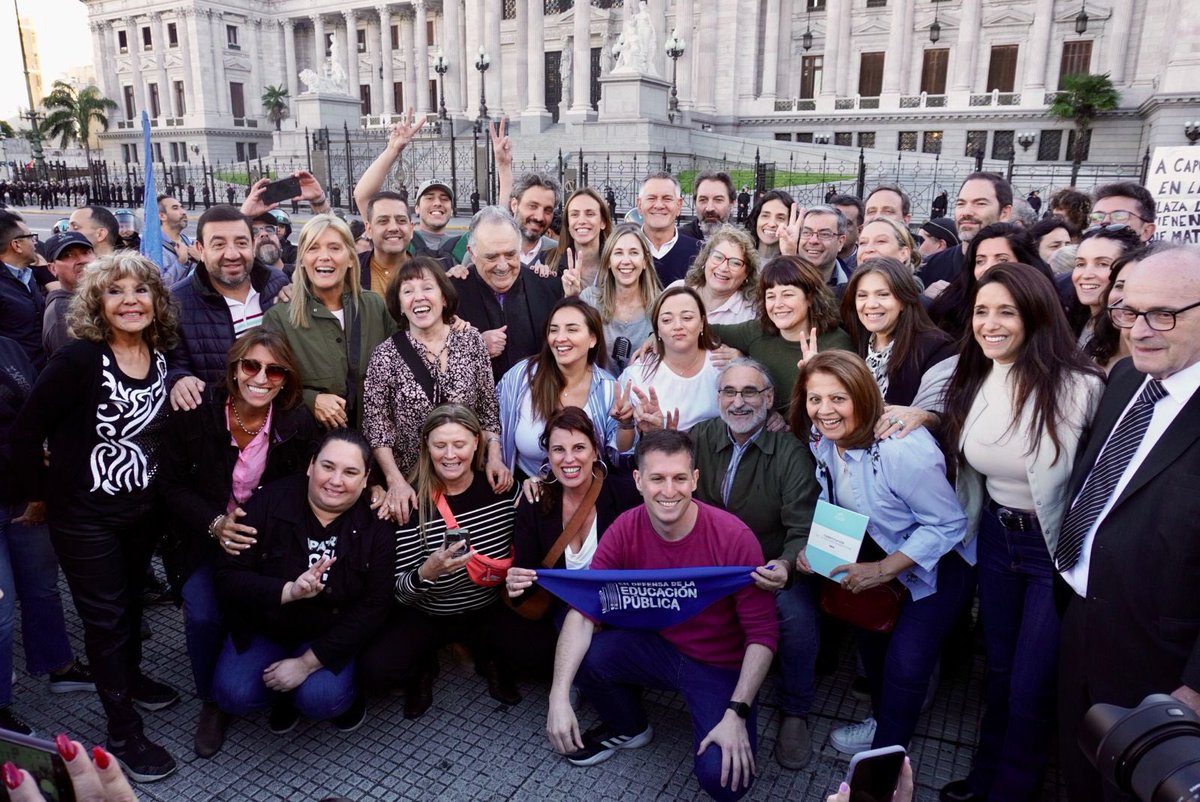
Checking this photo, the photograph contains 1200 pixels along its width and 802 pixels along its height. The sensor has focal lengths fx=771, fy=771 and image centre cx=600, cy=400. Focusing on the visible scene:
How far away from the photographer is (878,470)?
141 inches

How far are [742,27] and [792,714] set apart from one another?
1748 inches

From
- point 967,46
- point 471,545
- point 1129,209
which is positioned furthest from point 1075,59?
point 471,545

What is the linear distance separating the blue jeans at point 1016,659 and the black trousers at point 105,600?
4059 mm

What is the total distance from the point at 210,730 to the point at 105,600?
2.76ft

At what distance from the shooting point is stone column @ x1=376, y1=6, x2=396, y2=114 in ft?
190

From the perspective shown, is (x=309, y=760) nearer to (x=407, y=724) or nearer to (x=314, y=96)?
(x=407, y=724)

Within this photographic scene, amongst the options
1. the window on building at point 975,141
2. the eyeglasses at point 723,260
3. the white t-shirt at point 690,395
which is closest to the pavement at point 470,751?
the white t-shirt at point 690,395

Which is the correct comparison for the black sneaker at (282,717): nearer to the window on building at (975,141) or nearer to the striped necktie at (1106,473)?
the striped necktie at (1106,473)

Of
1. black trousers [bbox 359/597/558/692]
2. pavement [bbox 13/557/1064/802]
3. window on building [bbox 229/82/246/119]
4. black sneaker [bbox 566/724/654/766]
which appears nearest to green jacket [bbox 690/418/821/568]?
pavement [bbox 13/557/1064/802]

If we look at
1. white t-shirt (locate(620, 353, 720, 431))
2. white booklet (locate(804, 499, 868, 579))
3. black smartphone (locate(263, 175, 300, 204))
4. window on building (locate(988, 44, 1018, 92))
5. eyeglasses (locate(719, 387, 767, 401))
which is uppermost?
window on building (locate(988, 44, 1018, 92))

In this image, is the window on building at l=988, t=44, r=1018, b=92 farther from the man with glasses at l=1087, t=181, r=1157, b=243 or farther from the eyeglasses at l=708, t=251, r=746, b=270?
the eyeglasses at l=708, t=251, r=746, b=270

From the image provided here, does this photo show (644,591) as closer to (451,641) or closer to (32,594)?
(451,641)

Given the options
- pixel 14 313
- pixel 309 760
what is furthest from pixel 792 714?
pixel 14 313

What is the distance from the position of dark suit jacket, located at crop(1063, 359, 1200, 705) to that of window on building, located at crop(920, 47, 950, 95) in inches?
1791
